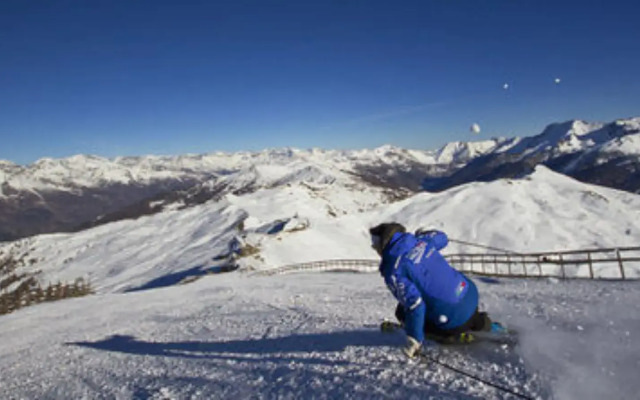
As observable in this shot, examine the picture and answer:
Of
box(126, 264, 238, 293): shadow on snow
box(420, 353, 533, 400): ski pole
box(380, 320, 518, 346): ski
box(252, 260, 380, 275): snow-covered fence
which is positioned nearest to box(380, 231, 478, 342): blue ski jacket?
box(380, 320, 518, 346): ski

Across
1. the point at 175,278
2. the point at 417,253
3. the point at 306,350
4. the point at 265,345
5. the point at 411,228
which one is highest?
the point at 417,253

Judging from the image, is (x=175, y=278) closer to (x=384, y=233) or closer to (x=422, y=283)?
(x=384, y=233)

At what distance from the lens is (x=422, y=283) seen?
19.0 ft

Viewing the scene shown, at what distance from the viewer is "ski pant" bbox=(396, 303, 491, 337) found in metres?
6.36

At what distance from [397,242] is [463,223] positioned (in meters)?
85.1

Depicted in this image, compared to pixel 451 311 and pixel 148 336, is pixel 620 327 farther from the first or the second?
pixel 148 336

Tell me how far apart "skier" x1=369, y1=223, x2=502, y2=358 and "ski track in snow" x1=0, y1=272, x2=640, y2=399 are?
69 centimetres

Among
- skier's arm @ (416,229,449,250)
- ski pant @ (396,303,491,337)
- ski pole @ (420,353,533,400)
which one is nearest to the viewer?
ski pole @ (420,353,533,400)

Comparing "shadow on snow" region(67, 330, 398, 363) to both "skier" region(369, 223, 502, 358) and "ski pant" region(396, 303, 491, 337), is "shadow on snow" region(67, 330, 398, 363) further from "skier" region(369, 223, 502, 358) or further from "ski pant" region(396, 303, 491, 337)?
"skier" region(369, 223, 502, 358)

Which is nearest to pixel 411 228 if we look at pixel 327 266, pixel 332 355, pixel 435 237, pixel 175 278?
pixel 327 266

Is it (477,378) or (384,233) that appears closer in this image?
(477,378)

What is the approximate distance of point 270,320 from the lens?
1306 centimetres

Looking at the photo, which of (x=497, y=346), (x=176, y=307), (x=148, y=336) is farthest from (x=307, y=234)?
(x=497, y=346)

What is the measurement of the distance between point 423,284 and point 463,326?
1.25 metres
